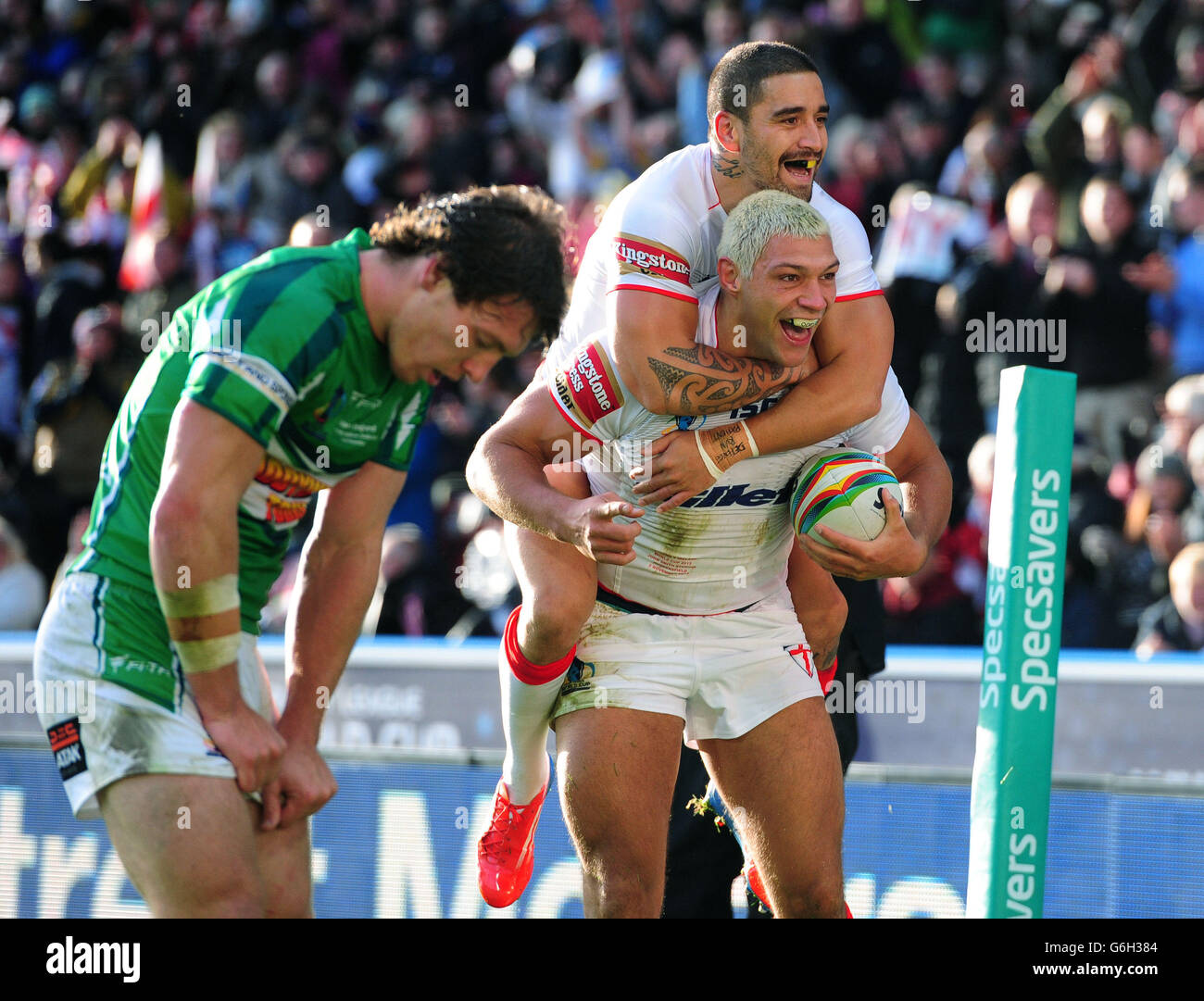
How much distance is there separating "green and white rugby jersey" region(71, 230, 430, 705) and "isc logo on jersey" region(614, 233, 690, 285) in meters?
0.66

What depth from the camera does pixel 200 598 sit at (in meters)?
3.46

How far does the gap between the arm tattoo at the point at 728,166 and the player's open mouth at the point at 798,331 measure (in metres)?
0.50

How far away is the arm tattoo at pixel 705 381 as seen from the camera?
3.60m

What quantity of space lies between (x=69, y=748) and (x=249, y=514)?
0.72 metres

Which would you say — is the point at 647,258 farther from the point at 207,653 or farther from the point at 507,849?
the point at 507,849

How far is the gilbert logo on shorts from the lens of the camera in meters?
3.54

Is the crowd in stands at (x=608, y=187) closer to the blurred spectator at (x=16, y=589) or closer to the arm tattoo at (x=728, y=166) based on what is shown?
the blurred spectator at (x=16, y=589)

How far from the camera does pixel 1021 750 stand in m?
3.47

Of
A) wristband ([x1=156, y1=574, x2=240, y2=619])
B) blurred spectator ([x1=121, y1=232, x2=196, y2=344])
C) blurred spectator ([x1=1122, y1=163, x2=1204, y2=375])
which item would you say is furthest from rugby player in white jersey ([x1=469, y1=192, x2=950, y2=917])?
blurred spectator ([x1=121, y1=232, x2=196, y2=344])

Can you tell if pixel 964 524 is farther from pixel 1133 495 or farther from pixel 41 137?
pixel 41 137

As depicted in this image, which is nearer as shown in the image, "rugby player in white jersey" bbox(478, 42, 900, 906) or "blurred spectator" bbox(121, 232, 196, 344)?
"rugby player in white jersey" bbox(478, 42, 900, 906)

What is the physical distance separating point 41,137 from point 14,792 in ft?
29.0

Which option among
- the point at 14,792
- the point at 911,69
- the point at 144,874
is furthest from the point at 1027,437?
the point at 911,69

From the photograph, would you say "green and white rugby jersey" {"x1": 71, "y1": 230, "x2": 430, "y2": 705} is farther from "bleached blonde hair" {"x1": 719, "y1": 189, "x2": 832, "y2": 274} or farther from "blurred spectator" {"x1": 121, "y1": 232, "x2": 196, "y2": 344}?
"blurred spectator" {"x1": 121, "y1": 232, "x2": 196, "y2": 344}
